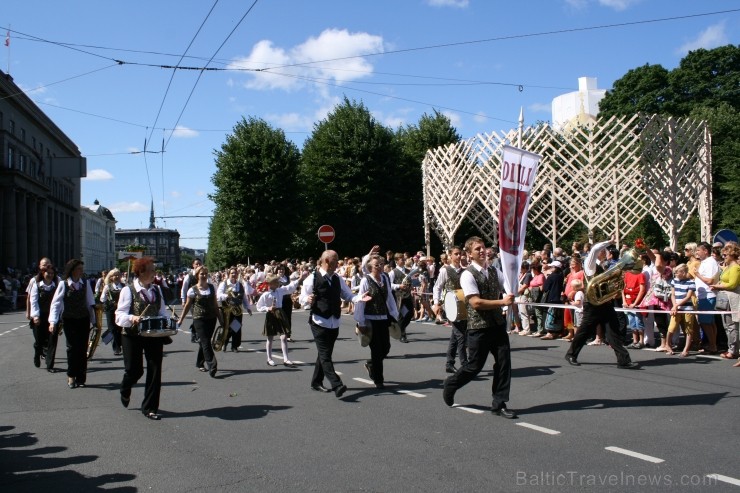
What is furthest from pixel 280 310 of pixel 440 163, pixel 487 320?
pixel 440 163

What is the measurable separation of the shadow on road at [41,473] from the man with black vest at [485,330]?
143 inches

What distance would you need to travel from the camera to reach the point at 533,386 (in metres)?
8.99

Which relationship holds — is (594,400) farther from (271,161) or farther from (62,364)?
(271,161)

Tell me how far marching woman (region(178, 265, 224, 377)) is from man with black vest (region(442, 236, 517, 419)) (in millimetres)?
4602

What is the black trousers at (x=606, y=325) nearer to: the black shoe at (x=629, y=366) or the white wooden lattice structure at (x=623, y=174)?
the black shoe at (x=629, y=366)

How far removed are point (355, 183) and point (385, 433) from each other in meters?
34.5

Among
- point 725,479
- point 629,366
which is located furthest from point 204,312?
point 725,479

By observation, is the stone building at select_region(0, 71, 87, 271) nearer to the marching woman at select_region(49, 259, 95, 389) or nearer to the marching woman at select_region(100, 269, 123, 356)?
the marching woman at select_region(100, 269, 123, 356)

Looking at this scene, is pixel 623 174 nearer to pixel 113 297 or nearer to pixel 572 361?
pixel 572 361

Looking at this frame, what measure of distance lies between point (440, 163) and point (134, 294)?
25.5m

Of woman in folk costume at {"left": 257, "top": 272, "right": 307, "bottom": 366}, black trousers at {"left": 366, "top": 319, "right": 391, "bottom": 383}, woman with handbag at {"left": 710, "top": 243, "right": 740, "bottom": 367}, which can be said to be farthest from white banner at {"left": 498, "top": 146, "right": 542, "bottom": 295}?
woman with handbag at {"left": 710, "top": 243, "right": 740, "bottom": 367}

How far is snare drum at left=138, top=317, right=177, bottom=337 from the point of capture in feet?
24.7

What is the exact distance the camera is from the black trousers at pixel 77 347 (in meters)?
9.88

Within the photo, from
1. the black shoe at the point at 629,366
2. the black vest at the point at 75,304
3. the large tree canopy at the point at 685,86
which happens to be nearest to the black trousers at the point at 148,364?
the black vest at the point at 75,304
